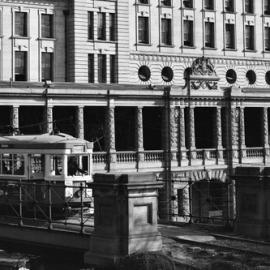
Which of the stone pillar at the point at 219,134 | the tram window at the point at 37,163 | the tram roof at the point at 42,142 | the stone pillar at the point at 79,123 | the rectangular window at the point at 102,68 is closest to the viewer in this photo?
the tram roof at the point at 42,142

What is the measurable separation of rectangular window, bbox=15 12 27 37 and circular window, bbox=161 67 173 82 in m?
15.4

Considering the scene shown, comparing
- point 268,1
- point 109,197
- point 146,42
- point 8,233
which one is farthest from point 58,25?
point 109,197

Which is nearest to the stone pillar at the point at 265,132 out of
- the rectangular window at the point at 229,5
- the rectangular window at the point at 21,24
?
the rectangular window at the point at 229,5

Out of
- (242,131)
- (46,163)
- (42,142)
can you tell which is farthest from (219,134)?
(46,163)

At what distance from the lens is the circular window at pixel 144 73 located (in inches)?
2788

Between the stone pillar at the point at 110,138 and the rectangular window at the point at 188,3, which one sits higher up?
the rectangular window at the point at 188,3

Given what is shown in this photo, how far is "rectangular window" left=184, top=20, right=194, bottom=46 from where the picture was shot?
73938 millimetres

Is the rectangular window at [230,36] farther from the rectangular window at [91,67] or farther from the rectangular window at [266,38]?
the rectangular window at [91,67]

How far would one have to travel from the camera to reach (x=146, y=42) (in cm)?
7081

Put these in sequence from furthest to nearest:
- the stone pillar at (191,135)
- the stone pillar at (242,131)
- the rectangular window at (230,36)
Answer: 1. the rectangular window at (230,36)
2. the stone pillar at (242,131)
3. the stone pillar at (191,135)

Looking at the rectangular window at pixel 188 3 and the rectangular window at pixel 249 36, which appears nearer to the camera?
the rectangular window at pixel 188 3

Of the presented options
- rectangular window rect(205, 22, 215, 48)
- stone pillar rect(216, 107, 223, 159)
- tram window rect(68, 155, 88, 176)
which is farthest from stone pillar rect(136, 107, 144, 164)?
tram window rect(68, 155, 88, 176)

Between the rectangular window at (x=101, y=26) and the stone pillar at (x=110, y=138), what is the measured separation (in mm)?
13926

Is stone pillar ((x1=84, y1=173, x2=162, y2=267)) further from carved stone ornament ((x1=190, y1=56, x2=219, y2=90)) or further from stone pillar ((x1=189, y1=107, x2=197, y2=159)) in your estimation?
carved stone ornament ((x1=190, y1=56, x2=219, y2=90))
